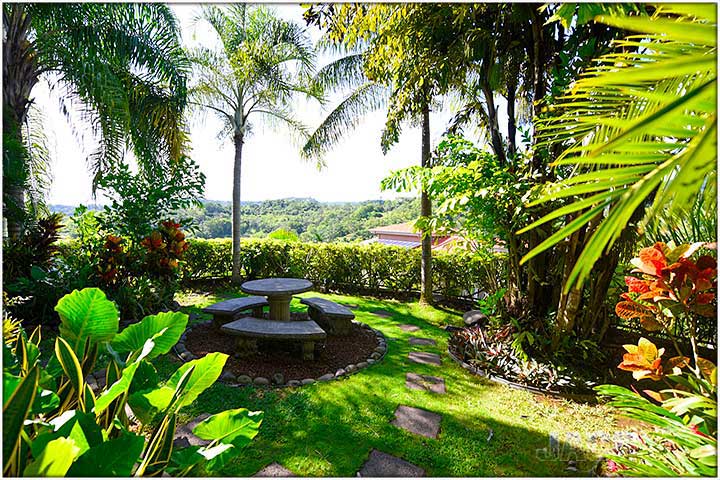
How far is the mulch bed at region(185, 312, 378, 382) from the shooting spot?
4.20m

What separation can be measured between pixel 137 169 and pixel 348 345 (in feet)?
20.8

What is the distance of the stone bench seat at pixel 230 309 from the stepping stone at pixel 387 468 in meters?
3.64

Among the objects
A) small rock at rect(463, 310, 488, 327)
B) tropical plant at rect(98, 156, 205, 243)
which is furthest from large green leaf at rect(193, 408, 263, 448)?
tropical plant at rect(98, 156, 205, 243)

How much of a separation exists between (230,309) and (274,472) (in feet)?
11.4

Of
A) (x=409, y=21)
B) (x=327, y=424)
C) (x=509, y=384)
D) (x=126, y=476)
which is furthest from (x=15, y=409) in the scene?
(x=409, y=21)

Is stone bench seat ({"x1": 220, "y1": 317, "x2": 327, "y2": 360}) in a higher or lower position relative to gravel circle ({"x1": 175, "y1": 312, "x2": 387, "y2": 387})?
higher

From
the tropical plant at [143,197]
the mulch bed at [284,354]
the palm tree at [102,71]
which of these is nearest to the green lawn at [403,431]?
the mulch bed at [284,354]

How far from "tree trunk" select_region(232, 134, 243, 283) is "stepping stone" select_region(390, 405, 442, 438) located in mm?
6934

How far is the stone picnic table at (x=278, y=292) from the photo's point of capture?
5074 mm

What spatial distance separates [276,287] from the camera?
17.4 feet

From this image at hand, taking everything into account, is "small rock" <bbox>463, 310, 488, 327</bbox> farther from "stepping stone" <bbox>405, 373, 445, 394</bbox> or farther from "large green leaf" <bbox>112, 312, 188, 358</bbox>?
"large green leaf" <bbox>112, 312, 188, 358</bbox>

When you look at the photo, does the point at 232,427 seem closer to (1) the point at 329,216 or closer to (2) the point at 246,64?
(2) the point at 246,64

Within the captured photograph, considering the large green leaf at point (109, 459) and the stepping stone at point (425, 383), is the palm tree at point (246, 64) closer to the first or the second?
the stepping stone at point (425, 383)

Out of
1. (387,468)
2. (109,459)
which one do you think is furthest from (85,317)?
(387,468)
